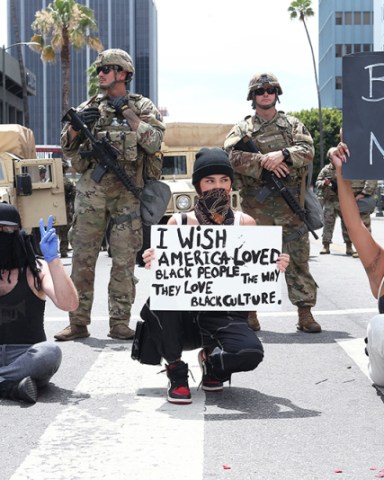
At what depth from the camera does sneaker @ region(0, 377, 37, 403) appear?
5383 millimetres

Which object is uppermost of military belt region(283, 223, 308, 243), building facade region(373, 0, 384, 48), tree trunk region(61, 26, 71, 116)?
building facade region(373, 0, 384, 48)

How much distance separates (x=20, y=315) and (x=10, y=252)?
364mm

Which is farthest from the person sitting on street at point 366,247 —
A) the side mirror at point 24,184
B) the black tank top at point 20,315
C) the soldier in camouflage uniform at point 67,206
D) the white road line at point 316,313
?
the soldier in camouflage uniform at point 67,206

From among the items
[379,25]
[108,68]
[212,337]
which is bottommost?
[212,337]

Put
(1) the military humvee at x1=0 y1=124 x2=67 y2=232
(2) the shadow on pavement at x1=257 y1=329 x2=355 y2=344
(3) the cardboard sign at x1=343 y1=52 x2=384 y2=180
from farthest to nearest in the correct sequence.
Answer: (1) the military humvee at x1=0 y1=124 x2=67 y2=232, (2) the shadow on pavement at x1=257 y1=329 x2=355 y2=344, (3) the cardboard sign at x1=343 y1=52 x2=384 y2=180

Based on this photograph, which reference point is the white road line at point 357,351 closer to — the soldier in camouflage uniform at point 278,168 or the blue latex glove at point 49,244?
the soldier in camouflage uniform at point 278,168

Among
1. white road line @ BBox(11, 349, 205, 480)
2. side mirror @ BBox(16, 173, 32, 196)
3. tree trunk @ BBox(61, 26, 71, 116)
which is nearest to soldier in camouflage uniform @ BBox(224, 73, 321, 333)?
white road line @ BBox(11, 349, 205, 480)

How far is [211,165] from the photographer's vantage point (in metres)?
5.73

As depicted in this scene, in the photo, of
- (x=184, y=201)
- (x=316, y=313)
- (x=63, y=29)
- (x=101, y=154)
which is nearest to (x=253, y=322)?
(x=316, y=313)

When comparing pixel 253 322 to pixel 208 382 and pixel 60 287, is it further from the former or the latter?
pixel 60 287

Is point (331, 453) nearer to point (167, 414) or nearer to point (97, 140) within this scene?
point (167, 414)

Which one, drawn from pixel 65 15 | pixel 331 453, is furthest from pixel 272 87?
pixel 65 15

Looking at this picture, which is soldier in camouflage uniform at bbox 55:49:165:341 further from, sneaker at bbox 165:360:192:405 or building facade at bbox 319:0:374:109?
building facade at bbox 319:0:374:109

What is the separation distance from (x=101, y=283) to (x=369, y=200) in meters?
5.20
